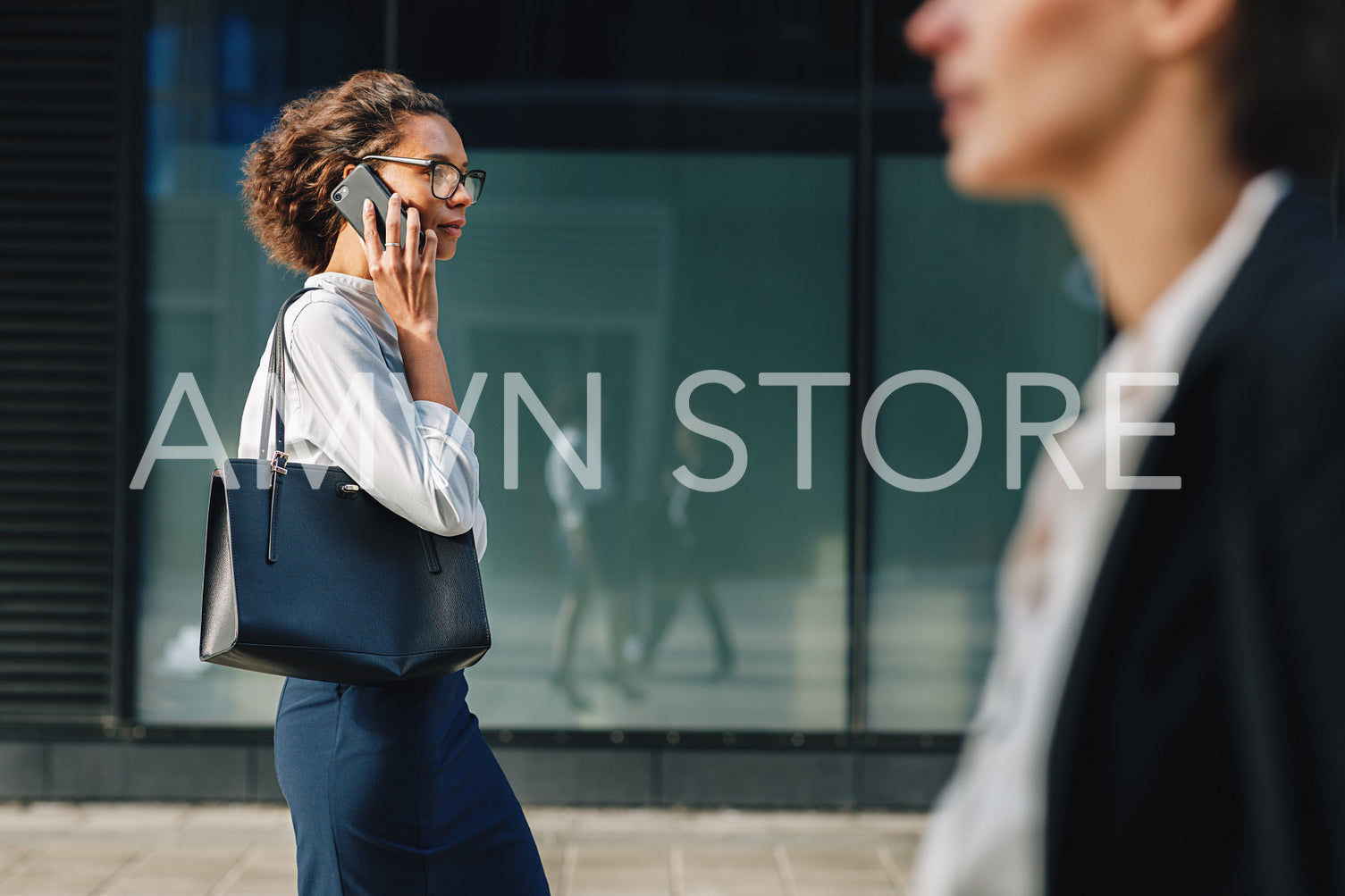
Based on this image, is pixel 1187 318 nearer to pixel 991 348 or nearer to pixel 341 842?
pixel 341 842

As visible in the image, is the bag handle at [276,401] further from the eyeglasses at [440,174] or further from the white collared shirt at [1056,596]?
the white collared shirt at [1056,596]

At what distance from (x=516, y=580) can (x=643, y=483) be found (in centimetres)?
74

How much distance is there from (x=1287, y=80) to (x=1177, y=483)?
25 centimetres

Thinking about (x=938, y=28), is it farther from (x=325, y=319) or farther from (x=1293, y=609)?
(x=325, y=319)

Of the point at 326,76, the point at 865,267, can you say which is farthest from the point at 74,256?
the point at 865,267

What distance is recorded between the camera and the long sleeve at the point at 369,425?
1.92m

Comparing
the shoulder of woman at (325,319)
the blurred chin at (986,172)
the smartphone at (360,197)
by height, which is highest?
the smartphone at (360,197)

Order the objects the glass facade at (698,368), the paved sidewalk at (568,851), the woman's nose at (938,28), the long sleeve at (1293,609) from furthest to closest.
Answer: the glass facade at (698,368) → the paved sidewalk at (568,851) → the woman's nose at (938,28) → the long sleeve at (1293,609)

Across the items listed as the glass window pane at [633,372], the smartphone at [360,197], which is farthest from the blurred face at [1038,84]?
the glass window pane at [633,372]

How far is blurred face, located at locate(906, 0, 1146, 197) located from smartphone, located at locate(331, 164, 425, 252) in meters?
1.53

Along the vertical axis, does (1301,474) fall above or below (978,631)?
above

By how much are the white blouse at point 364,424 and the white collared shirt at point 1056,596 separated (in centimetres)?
130

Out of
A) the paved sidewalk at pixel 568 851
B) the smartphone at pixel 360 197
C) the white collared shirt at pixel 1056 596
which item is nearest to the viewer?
the white collared shirt at pixel 1056 596

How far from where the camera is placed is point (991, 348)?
5668 millimetres
